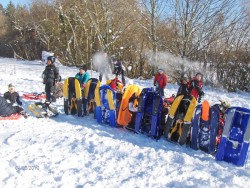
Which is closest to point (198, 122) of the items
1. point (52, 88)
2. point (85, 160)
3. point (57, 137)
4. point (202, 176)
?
point (202, 176)

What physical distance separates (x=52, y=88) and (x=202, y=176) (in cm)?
579

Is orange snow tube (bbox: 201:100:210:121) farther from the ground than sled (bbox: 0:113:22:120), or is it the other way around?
orange snow tube (bbox: 201:100:210:121)

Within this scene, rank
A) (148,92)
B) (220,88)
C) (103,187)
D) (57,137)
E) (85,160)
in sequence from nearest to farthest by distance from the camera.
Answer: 1. (103,187)
2. (85,160)
3. (57,137)
4. (148,92)
5. (220,88)

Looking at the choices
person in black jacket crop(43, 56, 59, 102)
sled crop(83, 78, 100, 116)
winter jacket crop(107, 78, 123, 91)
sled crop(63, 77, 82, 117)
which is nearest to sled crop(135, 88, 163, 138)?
sled crop(83, 78, 100, 116)

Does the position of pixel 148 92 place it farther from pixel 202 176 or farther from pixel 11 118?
pixel 11 118

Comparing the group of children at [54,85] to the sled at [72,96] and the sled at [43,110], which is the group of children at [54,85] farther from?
the sled at [72,96]

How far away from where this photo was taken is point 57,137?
603 cm

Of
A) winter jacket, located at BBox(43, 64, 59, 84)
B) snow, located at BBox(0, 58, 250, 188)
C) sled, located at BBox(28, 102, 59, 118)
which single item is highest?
winter jacket, located at BBox(43, 64, 59, 84)

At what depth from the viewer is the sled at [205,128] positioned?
18.1ft

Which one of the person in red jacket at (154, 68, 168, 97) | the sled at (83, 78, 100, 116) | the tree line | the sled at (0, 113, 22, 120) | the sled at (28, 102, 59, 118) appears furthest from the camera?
the tree line

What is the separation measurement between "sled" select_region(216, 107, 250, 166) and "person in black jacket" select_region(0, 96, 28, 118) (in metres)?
4.71

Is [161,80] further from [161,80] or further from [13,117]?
[13,117]

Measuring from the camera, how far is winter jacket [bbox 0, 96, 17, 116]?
285 inches

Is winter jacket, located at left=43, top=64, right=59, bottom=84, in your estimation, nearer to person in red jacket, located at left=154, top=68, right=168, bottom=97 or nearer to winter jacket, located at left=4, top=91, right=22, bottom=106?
winter jacket, located at left=4, top=91, right=22, bottom=106
